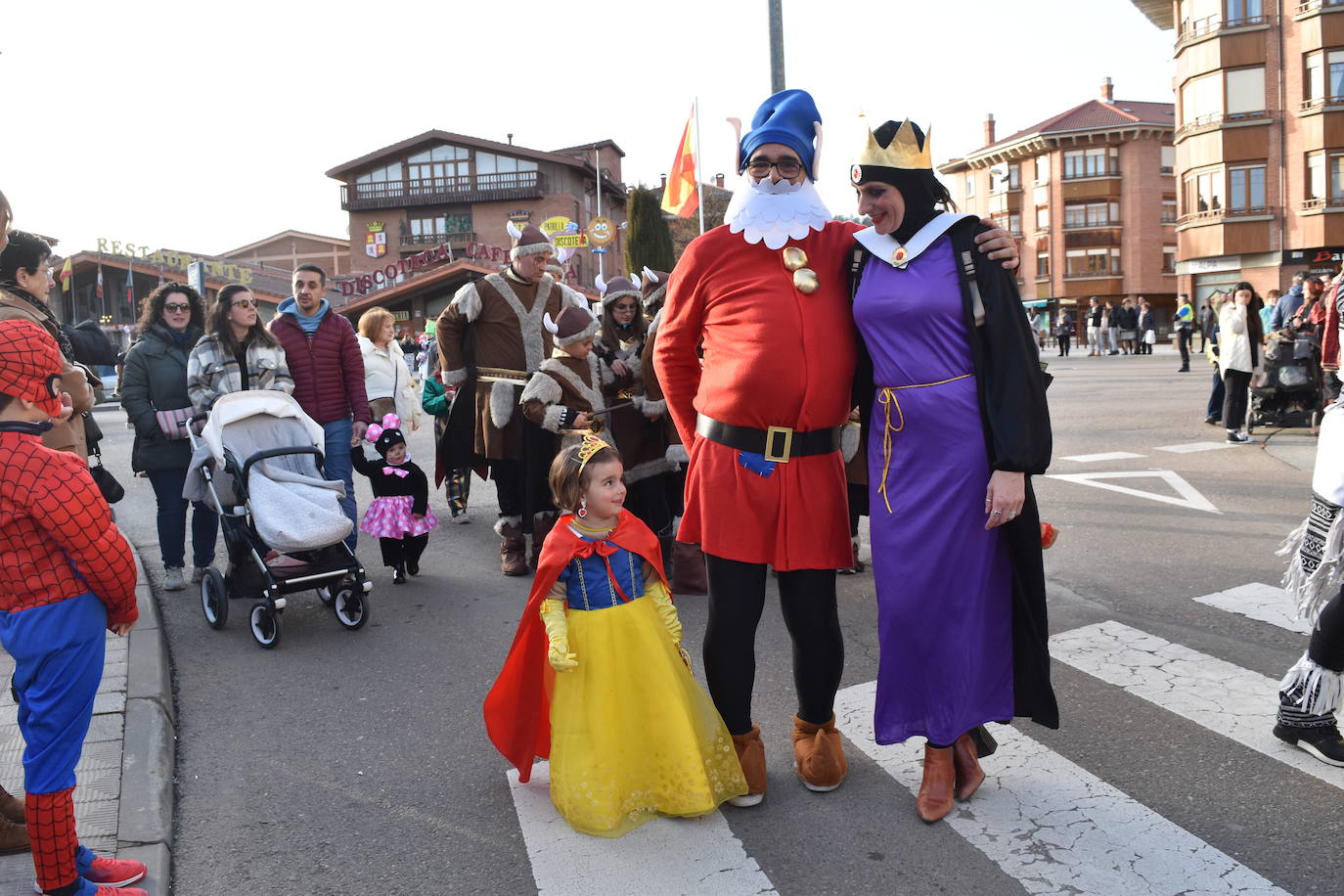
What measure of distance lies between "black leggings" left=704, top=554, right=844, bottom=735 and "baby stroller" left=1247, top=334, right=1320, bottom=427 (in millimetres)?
10372

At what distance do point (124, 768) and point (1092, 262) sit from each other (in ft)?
214

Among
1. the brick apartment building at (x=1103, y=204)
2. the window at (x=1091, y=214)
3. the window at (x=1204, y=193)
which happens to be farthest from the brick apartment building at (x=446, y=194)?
the window at (x=1091, y=214)

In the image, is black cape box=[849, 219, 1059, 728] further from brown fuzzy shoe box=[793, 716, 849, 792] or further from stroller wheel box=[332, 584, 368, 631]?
stroller wheel box=[332, 584, 368, 631]

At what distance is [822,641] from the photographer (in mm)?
3729

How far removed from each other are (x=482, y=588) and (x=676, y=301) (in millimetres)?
3622

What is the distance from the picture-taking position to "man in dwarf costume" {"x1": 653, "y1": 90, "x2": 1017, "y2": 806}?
3568mm

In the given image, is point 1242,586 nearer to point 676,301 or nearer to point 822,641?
point 822,641

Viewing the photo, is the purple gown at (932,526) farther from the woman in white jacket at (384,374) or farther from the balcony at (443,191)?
the balcony at (443,191)

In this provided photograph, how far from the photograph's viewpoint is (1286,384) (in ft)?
39.5

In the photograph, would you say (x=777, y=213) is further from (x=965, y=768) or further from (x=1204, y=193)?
(x=1204, y=193)

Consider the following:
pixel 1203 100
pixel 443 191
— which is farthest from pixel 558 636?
pixel 443 191

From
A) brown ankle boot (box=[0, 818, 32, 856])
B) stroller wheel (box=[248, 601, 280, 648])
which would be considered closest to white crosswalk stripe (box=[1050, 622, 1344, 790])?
stroller wheel (box=[248, 601, 280, 648])

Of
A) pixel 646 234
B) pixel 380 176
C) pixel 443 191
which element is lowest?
pixel 646 234

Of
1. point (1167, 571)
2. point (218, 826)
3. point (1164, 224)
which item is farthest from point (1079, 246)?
point (218, 826)
